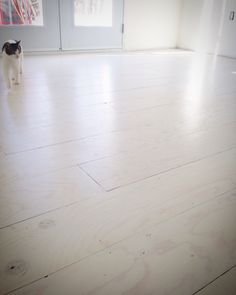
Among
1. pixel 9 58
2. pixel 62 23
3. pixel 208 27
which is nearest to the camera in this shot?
pixel 9 58

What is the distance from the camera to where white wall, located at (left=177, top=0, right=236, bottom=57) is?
4297mm

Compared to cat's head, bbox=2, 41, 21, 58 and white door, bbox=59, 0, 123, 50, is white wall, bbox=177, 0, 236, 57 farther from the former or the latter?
cat's head, bbox=2, 41, 21, 58

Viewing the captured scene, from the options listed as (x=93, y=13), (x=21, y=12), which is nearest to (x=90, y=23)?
(x=93, y=13)

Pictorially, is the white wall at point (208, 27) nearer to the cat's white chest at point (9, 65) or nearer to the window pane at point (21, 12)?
the window pane at point (21, 12)

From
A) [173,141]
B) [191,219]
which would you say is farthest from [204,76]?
[191,219]

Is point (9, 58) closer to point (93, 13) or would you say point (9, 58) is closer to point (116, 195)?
point (116, 195)

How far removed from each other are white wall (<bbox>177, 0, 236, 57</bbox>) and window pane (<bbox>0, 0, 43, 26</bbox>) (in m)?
2.53

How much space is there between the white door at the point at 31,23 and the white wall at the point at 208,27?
7.58 feet

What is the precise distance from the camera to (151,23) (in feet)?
15.3

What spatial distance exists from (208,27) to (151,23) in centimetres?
92

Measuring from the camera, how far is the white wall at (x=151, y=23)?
4.39 metres

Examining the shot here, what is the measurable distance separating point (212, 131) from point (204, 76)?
1.60 m

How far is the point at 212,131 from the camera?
157cm

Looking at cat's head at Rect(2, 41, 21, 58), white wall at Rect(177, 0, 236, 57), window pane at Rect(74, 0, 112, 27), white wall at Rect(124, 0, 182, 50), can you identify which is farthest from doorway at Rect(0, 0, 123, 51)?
cat's head at Rect(2, 41, 21, 58)
